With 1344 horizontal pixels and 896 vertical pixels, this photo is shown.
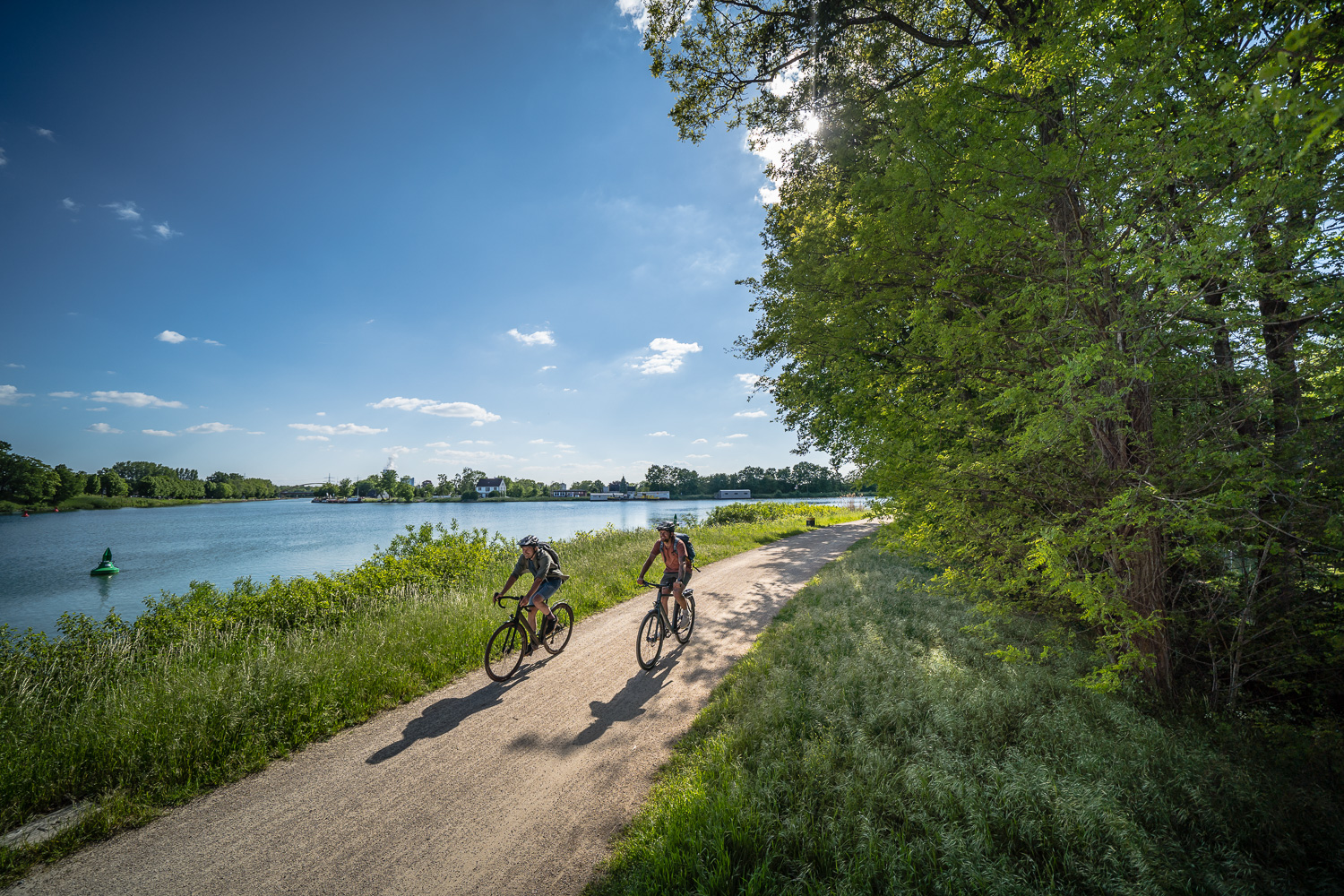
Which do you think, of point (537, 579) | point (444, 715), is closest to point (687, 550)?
point (537, 579)

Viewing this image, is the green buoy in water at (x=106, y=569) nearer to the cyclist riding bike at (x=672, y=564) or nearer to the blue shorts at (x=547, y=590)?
the blue shorts at (x=547, y=590)

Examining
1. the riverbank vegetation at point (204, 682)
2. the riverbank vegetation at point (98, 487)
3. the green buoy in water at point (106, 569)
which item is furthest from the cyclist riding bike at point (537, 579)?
the riverbank vegetation at point (98, 487)

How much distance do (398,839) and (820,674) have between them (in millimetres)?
4643

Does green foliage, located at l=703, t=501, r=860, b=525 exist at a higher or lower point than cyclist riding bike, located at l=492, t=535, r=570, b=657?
lower

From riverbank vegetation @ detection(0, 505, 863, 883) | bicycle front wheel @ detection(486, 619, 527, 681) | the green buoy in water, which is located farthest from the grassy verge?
the green buoy in water

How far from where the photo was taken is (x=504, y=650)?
22.5 feet

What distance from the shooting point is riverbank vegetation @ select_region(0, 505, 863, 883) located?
13.3ft

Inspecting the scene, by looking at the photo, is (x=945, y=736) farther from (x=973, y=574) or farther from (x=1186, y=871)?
(x=973, y=574)

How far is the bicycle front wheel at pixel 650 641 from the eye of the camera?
274 inches

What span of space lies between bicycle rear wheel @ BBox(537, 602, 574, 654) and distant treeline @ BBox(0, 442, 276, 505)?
60.1 metres

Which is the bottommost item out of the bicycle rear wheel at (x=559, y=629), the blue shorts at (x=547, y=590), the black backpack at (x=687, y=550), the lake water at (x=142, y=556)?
the lake water at (x=142, y=556)

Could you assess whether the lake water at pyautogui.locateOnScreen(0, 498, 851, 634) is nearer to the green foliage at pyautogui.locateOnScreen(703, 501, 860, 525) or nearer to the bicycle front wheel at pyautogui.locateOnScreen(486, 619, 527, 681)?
the green foliage at pyautogui.locateOnScreen(703, 501, 860, 525)

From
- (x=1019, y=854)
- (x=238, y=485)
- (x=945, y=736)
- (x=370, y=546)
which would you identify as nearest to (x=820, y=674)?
(x=945, y=736)

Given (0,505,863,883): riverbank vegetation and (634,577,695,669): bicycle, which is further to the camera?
(634,577,695,669): bicycle
